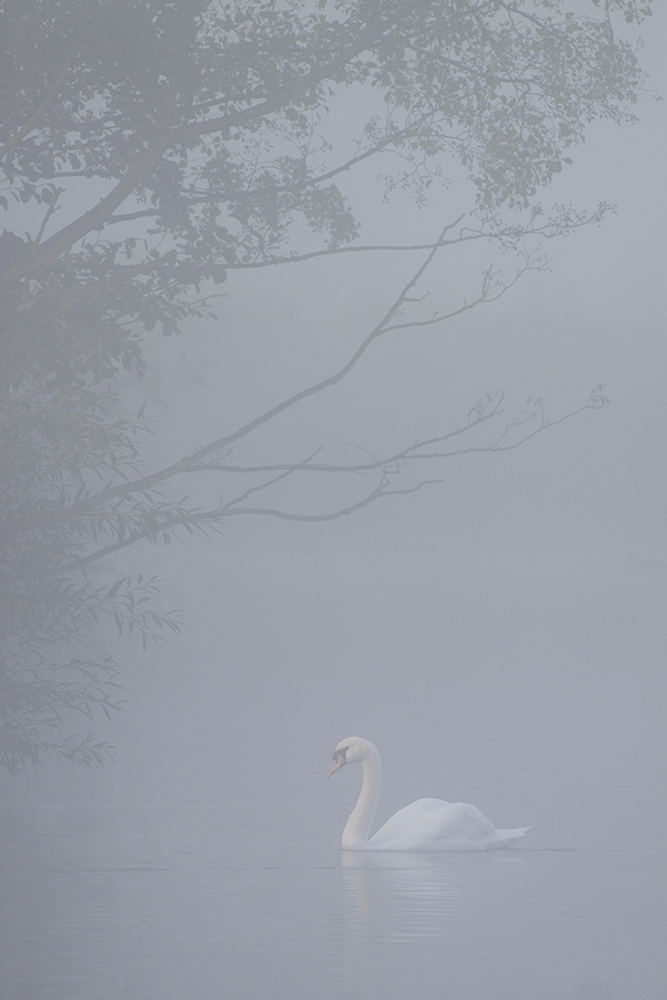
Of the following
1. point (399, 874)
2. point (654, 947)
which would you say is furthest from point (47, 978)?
point (399, 874)

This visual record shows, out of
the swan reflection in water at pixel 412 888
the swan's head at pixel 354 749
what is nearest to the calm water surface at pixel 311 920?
the swan reflection in water at pixel 412 888

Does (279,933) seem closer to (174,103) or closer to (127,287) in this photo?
(127,287)

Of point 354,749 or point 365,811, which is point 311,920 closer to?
point 365,811

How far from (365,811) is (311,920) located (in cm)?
379

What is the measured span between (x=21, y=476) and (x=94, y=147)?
2.86 metres

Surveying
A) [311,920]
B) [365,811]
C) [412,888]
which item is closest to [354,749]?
[365,811]

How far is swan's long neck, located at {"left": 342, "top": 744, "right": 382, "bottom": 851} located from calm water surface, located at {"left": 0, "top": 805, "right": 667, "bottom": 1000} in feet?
0.54

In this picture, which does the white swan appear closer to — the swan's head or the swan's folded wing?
the swan's folded wing

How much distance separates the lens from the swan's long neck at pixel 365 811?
14.6 metres

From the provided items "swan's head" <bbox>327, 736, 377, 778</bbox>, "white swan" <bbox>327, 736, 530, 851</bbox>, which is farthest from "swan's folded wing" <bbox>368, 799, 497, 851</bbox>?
"swan's head" <bbox>327, 736, 377, 778</bbox>

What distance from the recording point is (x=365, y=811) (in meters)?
14.9

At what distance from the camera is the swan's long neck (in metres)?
14.6

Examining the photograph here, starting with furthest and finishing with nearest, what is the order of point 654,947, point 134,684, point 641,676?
point 641,676, point 134,684, point 654,947

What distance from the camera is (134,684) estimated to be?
63312 mm
